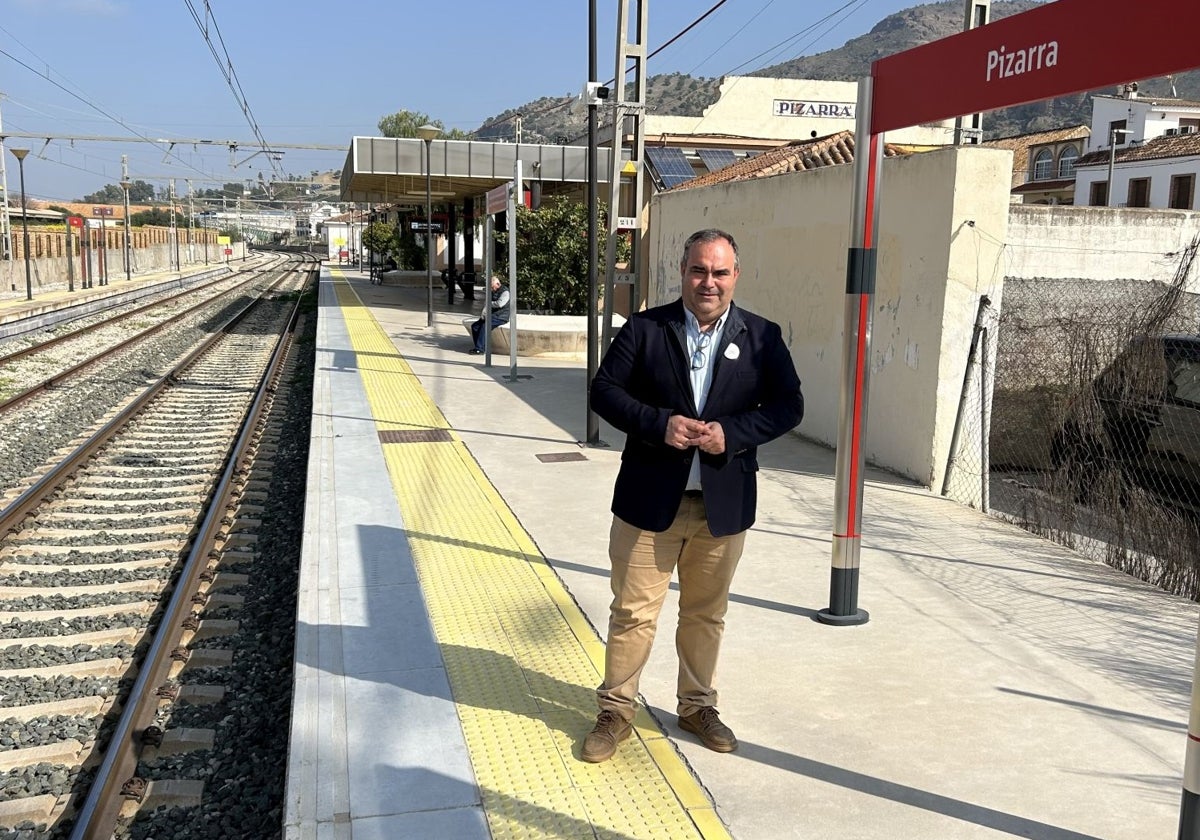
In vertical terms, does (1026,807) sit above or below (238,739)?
above

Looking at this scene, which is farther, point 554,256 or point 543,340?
point 554,256

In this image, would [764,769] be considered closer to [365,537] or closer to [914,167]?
[365,537]

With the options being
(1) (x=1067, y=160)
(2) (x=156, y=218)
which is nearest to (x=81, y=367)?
(1) (x=1067, y=160)

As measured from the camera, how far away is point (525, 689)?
4.37 metres

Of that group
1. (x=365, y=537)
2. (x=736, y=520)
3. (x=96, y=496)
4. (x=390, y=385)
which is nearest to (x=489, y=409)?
(x=390, y=385)

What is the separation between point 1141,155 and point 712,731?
4509cm

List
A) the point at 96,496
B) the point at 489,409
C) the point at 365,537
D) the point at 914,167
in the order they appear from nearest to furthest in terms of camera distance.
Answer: the point at 365,537
the point at 914,167
the point at 96,496
the point at 489,409

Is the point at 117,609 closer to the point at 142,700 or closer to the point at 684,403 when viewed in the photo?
the point at 142,700

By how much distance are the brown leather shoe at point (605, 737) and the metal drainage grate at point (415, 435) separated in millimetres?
6562

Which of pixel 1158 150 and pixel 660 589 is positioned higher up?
pixel 1158 150

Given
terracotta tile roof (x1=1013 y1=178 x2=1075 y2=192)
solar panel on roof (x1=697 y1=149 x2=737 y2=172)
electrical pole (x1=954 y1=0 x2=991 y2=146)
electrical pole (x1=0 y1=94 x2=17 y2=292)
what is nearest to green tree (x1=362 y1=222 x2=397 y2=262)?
electrical pole (x1=0 y1=94 x2=17 y2=292)

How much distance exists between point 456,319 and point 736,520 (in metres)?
23.0

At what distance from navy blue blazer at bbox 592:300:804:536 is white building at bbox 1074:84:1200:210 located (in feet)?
105

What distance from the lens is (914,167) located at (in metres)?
8.02
